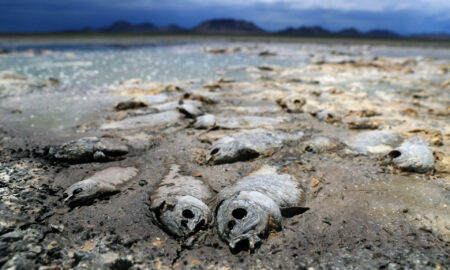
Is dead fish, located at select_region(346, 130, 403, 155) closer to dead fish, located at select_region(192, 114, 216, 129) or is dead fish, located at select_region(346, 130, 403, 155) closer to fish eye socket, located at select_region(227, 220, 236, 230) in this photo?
dead fish, located at select_region(192, 114, 216, 129)

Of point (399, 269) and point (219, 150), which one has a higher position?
point (219, 150)

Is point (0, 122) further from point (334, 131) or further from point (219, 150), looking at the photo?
point (334, 131)

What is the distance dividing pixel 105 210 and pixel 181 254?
147cm

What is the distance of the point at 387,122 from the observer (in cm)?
841

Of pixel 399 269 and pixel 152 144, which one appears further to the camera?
pixel 152 144

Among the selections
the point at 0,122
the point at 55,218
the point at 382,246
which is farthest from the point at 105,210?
the point at 0,122

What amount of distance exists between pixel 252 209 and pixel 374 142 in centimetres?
417

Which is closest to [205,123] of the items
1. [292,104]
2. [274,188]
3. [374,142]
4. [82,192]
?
[292,104]

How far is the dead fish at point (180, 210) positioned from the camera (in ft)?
11.8

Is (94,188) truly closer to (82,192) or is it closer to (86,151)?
(82,192)

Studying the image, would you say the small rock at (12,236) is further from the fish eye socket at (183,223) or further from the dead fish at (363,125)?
the dead fish at (363,125)

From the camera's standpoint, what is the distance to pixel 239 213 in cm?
358

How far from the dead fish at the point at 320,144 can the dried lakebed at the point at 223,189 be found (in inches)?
1.5

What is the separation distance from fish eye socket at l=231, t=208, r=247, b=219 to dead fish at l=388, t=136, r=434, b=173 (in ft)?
11.6
